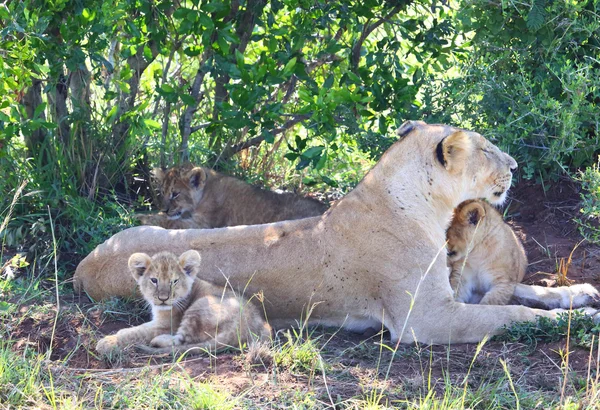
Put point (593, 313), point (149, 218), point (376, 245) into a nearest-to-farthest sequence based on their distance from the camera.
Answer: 1. point (593, 313)
2. point (376, 245)
3. point (149, 218)

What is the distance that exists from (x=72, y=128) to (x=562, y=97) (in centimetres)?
409

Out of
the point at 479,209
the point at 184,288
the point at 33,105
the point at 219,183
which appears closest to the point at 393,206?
the point at 479,209

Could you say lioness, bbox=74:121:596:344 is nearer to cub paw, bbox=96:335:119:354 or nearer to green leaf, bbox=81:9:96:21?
cub paw, bbox=96:335:119:354

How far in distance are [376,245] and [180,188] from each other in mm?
2650

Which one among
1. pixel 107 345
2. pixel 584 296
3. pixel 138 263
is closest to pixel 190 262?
pixel 138 263

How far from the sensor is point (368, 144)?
7535mm

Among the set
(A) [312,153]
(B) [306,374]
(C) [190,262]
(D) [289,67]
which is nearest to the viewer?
(B) [306,374]

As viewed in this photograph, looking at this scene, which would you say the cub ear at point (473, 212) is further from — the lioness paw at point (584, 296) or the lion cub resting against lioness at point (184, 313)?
the lion cub resting against lioness at point (184, 313)

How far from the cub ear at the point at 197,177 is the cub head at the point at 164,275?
2.40m

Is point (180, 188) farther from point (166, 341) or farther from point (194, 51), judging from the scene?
point (166, 341)

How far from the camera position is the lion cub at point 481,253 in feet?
21.0

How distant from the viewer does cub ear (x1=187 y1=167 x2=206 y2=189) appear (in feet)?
26.1

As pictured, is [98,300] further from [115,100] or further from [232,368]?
[115,100]

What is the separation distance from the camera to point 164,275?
17.7 ft
